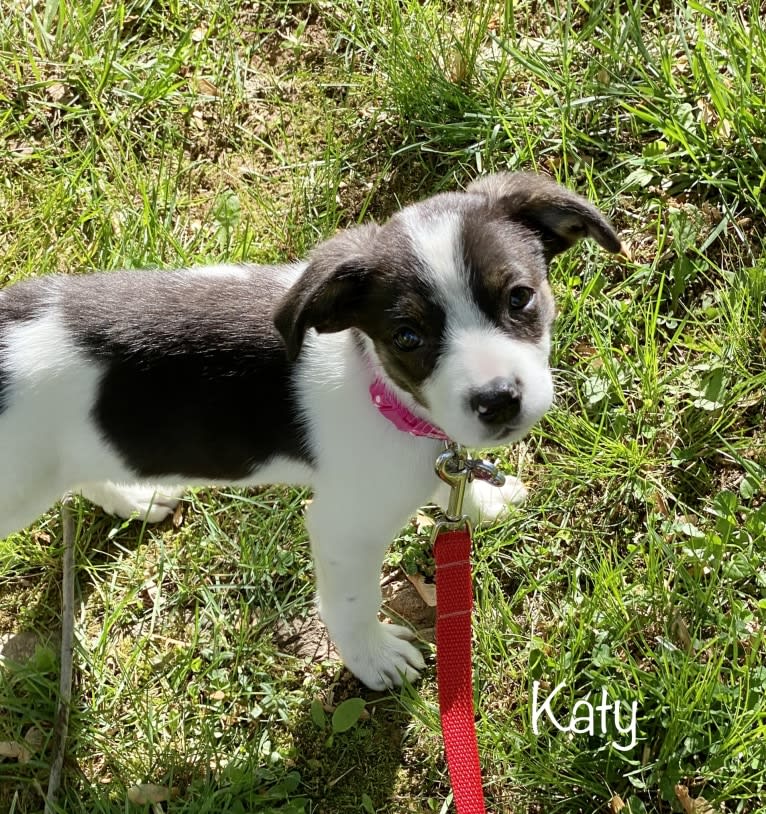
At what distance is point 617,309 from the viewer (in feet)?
14.0

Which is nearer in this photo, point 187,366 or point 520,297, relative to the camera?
point 520,297

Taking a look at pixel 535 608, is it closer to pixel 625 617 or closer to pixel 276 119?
pixel 625 617

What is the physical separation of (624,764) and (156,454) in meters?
2.00

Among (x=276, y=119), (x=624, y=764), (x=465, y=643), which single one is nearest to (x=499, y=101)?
(x=276, y=119)

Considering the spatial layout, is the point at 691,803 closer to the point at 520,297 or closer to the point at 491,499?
the point at 491,499

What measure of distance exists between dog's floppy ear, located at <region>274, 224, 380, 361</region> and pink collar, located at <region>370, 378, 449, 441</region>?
235 millimetres

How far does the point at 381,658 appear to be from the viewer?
12.4ft

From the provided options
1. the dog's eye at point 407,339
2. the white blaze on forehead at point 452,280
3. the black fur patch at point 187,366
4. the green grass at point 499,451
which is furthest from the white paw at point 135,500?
the white blaze on forehead at point 452,280

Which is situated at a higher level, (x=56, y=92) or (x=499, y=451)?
(x=56, y=92)

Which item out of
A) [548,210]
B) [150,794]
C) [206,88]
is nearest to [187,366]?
[548,210]

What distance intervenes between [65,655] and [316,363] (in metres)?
1.73

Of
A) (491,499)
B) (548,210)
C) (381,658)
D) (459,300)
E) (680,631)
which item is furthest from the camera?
(491,499)

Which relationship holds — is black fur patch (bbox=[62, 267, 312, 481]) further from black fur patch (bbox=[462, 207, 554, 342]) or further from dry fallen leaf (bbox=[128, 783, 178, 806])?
dry fallen leaf (bbox=[128, 783, 178, 806])

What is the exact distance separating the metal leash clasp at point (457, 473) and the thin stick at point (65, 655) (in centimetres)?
177
